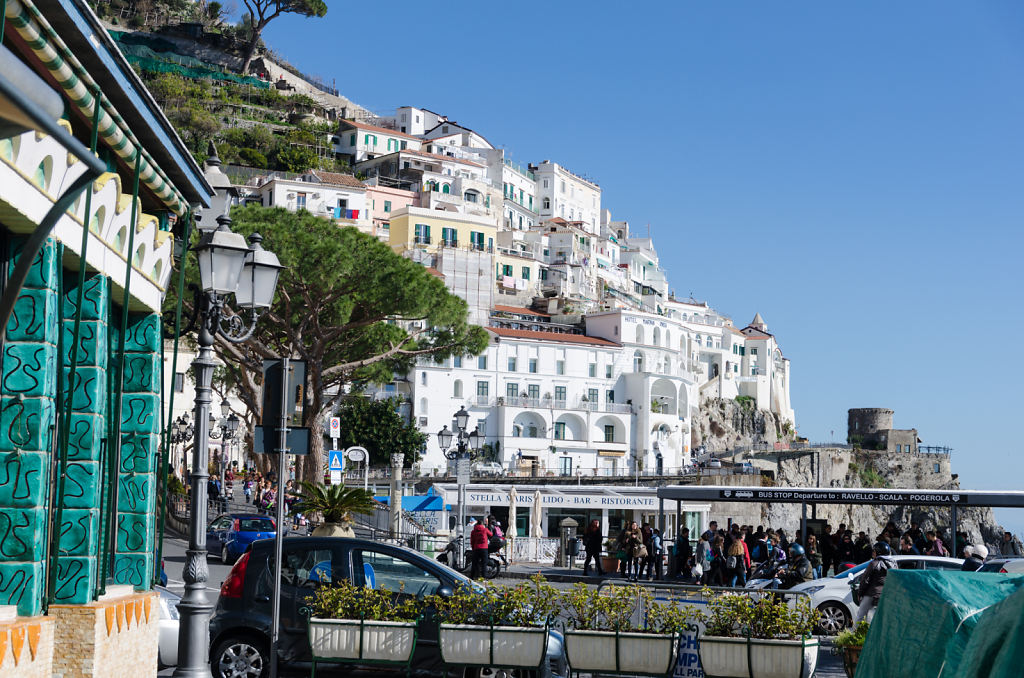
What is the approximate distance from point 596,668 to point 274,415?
11.8 feet

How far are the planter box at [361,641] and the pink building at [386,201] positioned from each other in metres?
102

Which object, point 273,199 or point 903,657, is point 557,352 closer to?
point 273,199

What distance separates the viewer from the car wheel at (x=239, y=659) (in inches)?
474

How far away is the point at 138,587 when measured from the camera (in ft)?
34.2

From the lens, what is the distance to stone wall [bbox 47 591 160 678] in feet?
27.4

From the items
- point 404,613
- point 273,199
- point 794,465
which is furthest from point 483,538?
point 794,465

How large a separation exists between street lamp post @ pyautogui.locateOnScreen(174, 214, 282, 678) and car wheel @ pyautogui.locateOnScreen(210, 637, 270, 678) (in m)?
1.39

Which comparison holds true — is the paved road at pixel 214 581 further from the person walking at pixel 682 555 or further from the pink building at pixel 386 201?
the pink building at pixel 386 201

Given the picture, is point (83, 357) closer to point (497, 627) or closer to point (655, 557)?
point (497, 627)

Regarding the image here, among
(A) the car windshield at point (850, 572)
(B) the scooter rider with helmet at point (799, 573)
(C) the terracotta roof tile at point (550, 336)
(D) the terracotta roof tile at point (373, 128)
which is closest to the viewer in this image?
(A) the car windshield at point (850, 572)

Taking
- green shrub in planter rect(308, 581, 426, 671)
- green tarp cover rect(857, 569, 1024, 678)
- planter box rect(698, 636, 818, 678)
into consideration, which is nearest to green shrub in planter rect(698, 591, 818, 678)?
planter box rect(698, 636, 818, 678)

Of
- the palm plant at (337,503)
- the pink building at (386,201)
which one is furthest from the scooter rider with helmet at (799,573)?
the pink building at (386,201)

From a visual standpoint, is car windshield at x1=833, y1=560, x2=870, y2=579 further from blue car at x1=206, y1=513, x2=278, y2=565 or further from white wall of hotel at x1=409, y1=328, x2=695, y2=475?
white wall of hotel at x1=409, y1=328, x2=695, y2=475

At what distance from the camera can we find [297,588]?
12.2m
